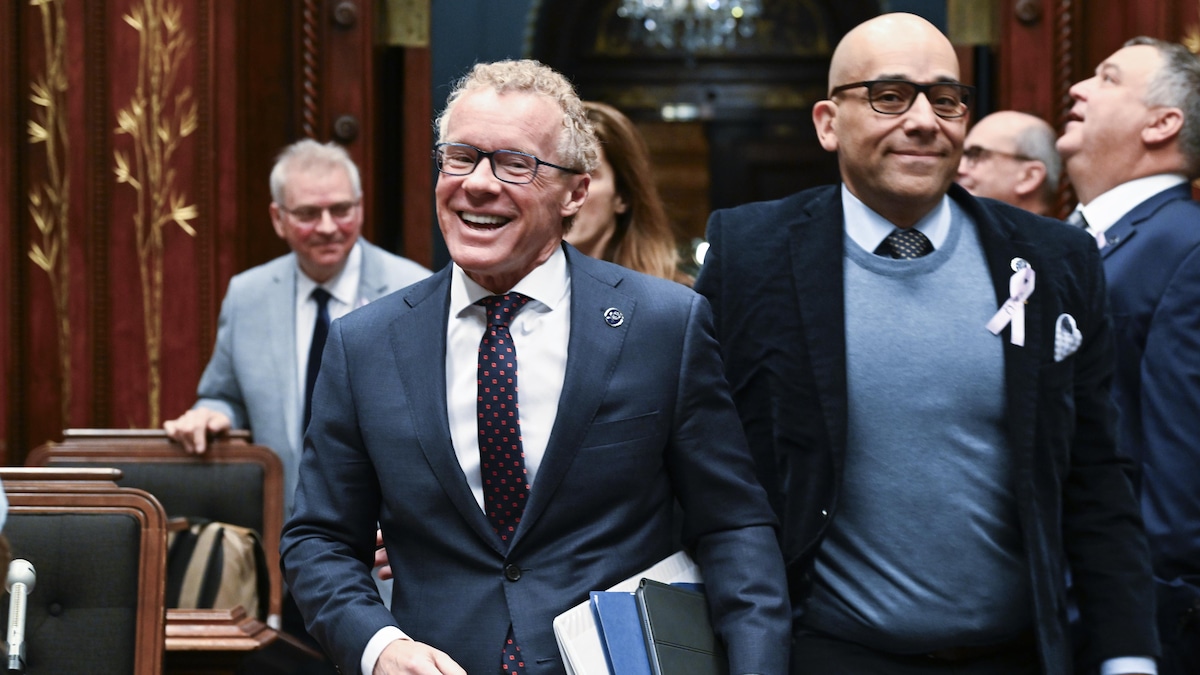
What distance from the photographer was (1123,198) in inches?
127

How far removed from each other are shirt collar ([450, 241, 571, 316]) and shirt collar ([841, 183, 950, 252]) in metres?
0.53

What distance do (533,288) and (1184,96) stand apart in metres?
1.91

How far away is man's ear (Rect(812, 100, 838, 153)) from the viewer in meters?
2.41

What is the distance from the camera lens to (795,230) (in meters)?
2.40

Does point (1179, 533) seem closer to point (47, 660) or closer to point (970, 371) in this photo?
point (970, 371)

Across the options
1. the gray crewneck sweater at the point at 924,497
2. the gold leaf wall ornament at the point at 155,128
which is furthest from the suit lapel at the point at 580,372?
the gold leaf wall ornament at the point at 155,128

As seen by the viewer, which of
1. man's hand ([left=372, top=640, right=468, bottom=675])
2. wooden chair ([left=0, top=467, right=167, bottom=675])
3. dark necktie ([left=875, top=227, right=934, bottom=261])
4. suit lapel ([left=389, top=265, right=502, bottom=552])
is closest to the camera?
man's hand ([left=372, top=640, right=468, bottom=675])

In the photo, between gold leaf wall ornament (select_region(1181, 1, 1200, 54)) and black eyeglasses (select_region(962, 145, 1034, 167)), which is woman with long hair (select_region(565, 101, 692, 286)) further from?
gold leaf wall ornament (select_region(1181, 1, 1200, 54))

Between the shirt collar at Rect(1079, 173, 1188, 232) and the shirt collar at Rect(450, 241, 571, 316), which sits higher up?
the shirt collar at Rect(1079, 173, 1188, 232)

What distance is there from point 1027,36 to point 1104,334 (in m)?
3.56

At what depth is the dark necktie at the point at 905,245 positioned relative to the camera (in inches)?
92.9

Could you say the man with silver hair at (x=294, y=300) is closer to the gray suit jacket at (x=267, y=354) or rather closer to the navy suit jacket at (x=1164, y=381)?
the gray suit jacket at (x=267, y=354)

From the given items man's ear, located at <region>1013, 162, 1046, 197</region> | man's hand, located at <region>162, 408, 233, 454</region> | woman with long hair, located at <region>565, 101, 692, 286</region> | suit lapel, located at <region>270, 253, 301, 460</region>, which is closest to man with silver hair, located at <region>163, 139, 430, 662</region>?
suit lapel, located at <region>270, 253, 301, 460</region>

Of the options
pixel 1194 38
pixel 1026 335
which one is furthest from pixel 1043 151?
pixel 1026 335
